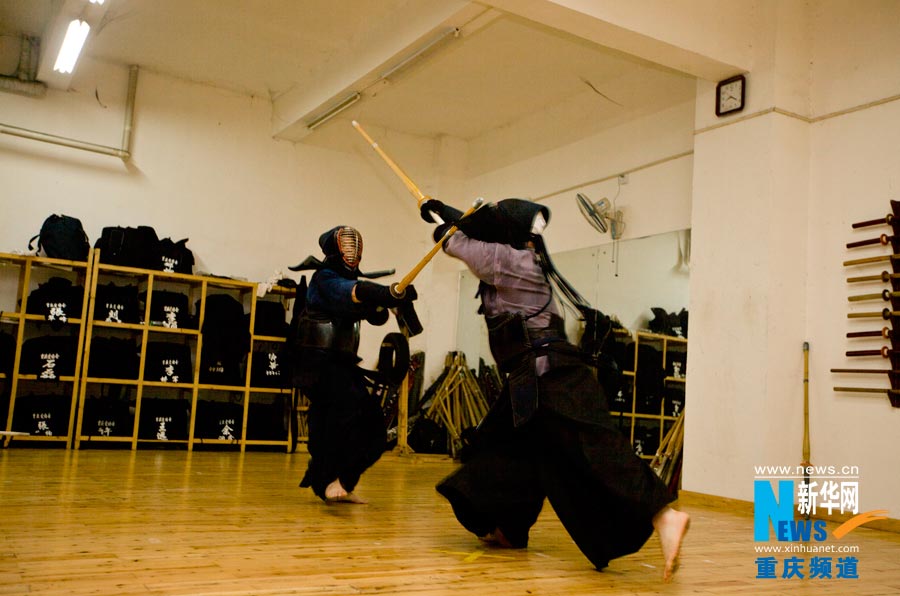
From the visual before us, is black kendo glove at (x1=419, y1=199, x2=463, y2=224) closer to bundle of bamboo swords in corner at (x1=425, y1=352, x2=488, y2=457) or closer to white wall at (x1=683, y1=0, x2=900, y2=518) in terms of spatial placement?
white wall at (x1=683, y1=0, x2=900, y2=518)

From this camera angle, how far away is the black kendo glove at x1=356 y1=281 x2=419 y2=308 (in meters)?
3.91

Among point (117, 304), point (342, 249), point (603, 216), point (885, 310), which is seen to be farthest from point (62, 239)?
point (885, 310)

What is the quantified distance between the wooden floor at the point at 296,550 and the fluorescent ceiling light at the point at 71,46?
10.8 feet

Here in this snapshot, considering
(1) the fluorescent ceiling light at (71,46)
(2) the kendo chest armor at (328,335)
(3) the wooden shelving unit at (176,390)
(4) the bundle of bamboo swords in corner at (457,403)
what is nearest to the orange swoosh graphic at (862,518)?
(2) the kendo chest armor at (328,335)

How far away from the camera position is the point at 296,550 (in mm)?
2908

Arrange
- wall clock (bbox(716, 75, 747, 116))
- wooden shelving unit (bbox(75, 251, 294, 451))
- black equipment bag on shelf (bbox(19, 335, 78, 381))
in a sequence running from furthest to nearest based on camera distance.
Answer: wooden shelving unit (bbox(75, 251, 294, 451))
black equipment bag on shelf (bbox(19, 335, 78, 381))
wall clock (bbox(716, 75, 747, 116))

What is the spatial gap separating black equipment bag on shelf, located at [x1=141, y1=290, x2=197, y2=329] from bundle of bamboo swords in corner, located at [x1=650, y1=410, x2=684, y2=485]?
434 cm

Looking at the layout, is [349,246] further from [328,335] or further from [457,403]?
[457,403]

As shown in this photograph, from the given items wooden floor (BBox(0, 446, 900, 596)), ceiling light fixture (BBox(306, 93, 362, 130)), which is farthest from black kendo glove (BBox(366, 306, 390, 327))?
ceiling light fixture (BBox(306, 93, 362, 130))

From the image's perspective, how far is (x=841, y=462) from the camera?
16.1 feet

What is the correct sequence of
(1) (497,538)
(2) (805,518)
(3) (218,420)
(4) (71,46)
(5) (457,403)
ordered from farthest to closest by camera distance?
(5) (457,403) < (3) (218,420) < (4) (71,46) < (2) (805,518) < (1) (497,538)

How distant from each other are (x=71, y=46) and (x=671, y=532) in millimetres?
5967

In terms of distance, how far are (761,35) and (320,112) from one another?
404 centimetres

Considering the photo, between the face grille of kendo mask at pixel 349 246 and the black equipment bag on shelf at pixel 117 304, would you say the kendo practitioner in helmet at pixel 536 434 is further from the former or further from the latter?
the black equipment bag on shelf at pixel 117 304
